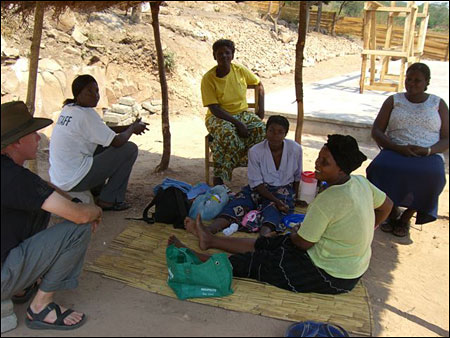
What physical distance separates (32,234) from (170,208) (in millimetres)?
1547

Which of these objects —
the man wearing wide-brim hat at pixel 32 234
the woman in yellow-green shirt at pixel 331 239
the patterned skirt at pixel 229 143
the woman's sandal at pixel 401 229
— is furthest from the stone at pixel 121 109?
the man wearing wide-brim hat at pixel 32 234

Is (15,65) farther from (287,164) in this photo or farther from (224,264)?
(224,264)

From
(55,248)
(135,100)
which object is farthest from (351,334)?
(135,100)

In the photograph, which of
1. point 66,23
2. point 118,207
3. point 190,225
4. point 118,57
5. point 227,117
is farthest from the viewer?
point 118,57

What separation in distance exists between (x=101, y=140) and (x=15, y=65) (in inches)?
179

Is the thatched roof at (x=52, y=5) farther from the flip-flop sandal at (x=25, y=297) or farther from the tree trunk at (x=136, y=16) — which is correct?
the tree trunk at (x=136, y=16)

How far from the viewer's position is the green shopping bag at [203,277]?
2.79 m

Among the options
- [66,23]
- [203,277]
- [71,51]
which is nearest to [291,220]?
[203,277]

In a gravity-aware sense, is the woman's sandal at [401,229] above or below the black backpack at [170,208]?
below

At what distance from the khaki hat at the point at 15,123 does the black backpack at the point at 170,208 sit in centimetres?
165

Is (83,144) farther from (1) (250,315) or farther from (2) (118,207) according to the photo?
(1) (250,315)

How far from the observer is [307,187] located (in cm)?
458

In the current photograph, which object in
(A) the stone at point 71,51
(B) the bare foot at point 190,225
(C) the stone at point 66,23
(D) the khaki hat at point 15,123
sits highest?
(C) the stone at point 66,23

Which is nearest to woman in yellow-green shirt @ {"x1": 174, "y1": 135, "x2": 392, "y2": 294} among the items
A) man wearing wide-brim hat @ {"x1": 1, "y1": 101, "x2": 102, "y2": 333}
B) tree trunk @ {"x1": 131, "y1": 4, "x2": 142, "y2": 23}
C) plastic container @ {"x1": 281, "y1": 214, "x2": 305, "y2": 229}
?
plastic container @ {"x1": 281, "y1": 214, "x2": 305, "y2": 229}
